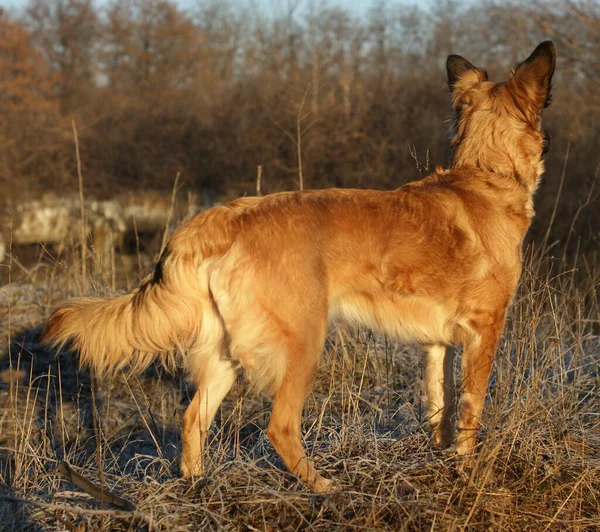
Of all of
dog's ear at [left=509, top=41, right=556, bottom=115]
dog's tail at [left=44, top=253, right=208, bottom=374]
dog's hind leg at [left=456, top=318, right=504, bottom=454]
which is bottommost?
dog's hind leg at [left=456, top=318, right=504, bottom=454]

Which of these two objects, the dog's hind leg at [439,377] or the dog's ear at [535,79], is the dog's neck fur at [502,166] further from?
the dog's hind leg at [439,377]

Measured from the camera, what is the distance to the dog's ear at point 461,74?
398cm

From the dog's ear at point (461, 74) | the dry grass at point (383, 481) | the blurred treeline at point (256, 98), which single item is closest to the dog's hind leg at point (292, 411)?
the dry grass at point (383, 481)

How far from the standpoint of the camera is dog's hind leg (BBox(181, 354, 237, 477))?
3.34 meters

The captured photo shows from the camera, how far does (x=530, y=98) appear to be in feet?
12.3

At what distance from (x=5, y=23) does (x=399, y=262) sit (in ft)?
52.0

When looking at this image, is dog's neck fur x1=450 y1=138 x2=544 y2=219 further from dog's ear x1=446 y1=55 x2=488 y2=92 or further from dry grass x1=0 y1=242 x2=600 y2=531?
dry grass x1=0 y1=242 x2=600 y2=531

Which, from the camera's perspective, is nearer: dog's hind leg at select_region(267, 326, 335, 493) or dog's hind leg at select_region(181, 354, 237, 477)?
dog's hind leg at select_region(267, 326, 335, 493)

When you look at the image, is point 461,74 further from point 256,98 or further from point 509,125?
point 256,98

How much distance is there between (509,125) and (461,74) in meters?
0.46

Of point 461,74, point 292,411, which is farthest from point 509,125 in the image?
point 292,411

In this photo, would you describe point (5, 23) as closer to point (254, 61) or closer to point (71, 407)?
point (254, 61)

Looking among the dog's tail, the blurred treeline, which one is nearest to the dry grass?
the dog's tail

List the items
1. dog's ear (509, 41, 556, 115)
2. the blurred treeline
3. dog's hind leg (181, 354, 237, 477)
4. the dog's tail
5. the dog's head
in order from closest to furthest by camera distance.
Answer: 1. the dog's tail
2. dog's hind leg (181, 354, 237, 477)
3. dog's ear (509, 41, 556, 115)
4. the dog's head
5. the blurred treeline
